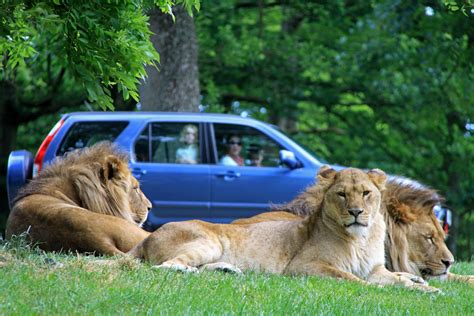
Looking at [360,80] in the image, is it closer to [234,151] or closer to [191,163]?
[234,151]

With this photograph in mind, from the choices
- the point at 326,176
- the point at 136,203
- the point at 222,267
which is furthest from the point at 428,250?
the point at 136,203

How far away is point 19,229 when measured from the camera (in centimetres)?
938

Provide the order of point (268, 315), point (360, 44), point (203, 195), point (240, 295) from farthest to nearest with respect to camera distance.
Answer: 1. point (360, 44)
2. point (203, 195)
3. point (240, 295)
4. point (268, 315)

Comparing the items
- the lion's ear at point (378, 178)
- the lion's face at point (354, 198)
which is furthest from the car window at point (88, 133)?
the lion's ear at point (378, 178)

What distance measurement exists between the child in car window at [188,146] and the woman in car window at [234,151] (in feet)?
1.43

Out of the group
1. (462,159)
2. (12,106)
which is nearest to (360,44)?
(462,159)

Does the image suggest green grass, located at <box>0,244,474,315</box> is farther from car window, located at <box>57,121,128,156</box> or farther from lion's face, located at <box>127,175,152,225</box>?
car window, located at <box>57,121,128,156</box>

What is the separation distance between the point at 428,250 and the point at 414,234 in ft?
0.65

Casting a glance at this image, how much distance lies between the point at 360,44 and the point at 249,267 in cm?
1609

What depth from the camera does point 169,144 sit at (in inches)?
569

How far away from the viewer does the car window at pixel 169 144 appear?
1430cm

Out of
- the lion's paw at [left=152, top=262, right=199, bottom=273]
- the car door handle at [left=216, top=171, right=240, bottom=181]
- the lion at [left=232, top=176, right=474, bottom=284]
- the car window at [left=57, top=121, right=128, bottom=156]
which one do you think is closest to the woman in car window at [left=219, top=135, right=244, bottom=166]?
the car door handle at [left=216, top=171, right=240, bottom=181]

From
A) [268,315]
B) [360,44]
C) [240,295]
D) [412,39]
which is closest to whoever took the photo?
[268,315]

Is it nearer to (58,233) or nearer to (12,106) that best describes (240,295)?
(58,233)
